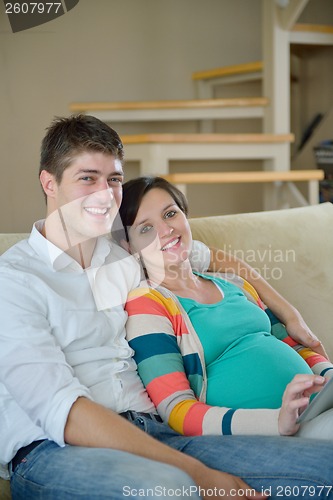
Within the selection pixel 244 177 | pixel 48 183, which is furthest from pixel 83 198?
pixel 244 177

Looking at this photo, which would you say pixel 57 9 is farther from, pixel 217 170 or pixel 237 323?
pixel 237 323

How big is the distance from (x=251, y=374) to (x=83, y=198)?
0.49 metres

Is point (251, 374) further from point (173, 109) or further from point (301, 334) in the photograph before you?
point (173, 109)

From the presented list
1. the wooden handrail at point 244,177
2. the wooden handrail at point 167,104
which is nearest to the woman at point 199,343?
the wooden handrail at point 244,177

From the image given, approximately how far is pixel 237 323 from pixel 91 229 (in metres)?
0.39

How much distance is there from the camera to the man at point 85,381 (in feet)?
3.79

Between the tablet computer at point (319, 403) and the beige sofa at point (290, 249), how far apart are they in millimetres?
667

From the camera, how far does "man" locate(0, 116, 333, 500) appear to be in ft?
3.79

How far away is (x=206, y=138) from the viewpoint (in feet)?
11.3

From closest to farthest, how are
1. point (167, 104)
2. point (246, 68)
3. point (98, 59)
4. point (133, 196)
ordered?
point (133, 196) → point (167, 104) → point (246, 68) → point (98, 59)

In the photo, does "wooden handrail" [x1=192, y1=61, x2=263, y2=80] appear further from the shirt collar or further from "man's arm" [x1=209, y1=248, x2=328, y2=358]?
the shirt collar

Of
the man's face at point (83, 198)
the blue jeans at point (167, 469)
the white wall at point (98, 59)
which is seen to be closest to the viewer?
the blue jeans at point (167, 469)

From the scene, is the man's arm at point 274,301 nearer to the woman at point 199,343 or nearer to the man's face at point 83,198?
the woman at point 199,343

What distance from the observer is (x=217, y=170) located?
4.75 meters
